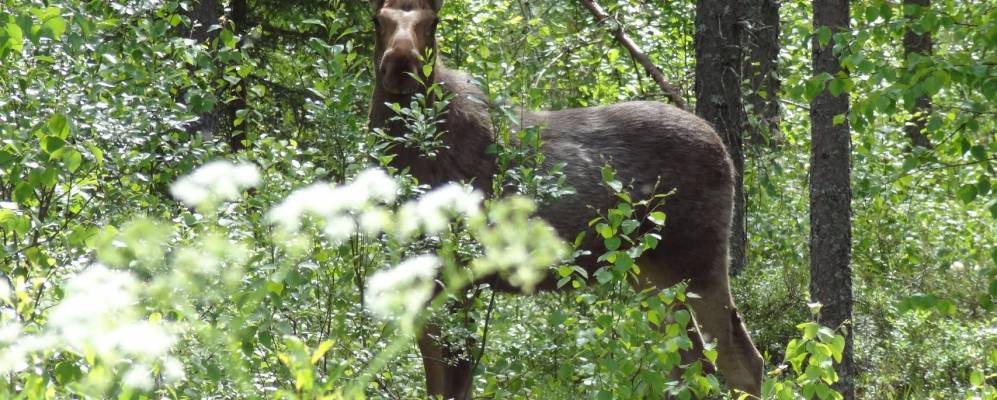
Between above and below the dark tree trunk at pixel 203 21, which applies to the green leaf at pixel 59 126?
below

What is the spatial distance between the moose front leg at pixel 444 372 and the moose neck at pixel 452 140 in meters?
1.02

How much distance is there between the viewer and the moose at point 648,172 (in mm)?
7391

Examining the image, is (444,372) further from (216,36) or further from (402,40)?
(216,36)

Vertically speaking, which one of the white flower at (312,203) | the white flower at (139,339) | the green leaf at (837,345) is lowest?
the white flower at (139,339)

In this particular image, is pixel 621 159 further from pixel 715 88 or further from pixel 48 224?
pixel 48 224

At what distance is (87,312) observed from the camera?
1790 mm

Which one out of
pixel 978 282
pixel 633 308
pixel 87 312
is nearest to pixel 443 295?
pixel 87 312

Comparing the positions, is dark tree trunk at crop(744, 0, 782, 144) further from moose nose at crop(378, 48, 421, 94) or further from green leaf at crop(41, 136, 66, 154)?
green leaf at crop(41, 136, 66, 154)

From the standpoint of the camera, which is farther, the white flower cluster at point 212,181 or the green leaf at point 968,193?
the green leaf at point 968,193

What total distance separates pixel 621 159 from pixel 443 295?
5656 mm

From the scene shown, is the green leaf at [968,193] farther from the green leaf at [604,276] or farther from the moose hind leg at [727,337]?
the moose hind leg at [727,337]

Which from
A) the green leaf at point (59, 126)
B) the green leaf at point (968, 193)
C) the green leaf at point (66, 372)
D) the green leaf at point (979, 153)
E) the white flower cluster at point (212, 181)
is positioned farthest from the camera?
the green leaf at point (979, 153)

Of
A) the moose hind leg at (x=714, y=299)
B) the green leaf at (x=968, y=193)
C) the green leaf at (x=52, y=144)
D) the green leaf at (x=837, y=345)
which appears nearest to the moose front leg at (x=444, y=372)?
A: the moose hind leg at (x=714, y=299)

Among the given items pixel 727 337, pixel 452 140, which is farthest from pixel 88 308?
pixel 727 337
